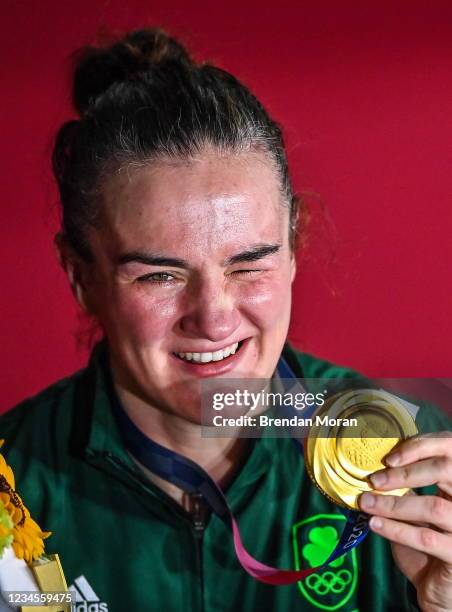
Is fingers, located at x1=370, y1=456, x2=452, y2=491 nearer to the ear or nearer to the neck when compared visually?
the neck

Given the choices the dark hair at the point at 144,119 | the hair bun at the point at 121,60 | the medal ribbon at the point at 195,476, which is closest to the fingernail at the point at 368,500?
the medal ribbon at the point at 195,476

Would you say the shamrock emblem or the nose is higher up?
the nose

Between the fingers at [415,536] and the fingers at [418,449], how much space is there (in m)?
0.06

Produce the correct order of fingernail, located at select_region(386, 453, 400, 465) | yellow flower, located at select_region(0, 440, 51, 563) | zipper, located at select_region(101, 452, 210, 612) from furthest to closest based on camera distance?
zipper, located at select_region(101, 452, 210, 612) → yellow flower, located at select_region(0, 440, 51, 563) → fingernail, located at select_region(386, 453, 400, 465)

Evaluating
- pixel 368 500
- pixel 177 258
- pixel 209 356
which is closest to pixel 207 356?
pixel 209 356

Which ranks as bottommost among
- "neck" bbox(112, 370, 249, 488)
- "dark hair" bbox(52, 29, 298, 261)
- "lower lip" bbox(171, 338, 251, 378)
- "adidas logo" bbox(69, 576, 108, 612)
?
"adidas logo" bbox(69, 576, 108, 612)

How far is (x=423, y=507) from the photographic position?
0.71m

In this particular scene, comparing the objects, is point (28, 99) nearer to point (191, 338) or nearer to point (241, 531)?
point (191, 338)

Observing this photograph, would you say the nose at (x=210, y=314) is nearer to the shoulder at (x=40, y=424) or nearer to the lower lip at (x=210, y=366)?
the lower lip at (x=210, y=366)

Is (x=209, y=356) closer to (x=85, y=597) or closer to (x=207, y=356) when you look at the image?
(x=207, y=356)

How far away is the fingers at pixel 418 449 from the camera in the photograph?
26.9 inches

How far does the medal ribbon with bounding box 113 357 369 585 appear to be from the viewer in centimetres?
87

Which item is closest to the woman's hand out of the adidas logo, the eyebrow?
the eyebrow

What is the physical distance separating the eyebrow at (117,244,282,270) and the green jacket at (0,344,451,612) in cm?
20
